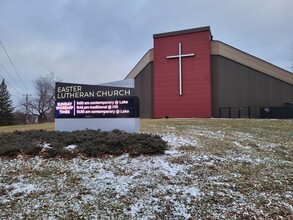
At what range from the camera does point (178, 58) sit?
28.2 meters

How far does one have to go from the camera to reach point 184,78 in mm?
27984

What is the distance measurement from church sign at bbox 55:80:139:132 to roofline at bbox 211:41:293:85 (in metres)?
21.7

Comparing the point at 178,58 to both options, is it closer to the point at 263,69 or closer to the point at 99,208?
the point at 263,69

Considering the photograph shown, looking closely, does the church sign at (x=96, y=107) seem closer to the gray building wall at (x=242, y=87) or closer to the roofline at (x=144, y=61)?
the gray building wall at (x=242, y=87)

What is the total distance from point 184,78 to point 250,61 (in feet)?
25.2

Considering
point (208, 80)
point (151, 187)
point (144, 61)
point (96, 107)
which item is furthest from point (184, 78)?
point (151, 187)

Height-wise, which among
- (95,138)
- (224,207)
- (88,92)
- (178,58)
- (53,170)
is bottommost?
(224,207)

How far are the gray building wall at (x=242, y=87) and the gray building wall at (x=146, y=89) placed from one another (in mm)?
7741

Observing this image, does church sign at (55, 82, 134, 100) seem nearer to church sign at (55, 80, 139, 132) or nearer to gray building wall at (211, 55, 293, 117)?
church sign at (55, 80, 139, 132)

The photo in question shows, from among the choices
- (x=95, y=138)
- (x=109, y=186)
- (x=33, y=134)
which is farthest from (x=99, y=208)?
(x=33, y=134)

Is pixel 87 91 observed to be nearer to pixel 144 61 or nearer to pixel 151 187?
pixel 151 187

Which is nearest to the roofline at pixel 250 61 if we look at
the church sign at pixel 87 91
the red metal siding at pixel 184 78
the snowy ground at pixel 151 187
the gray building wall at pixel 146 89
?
→ the red metal siding at pixel 184 78

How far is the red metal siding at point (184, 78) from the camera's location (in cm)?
2734

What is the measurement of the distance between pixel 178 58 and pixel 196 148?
889 inches
